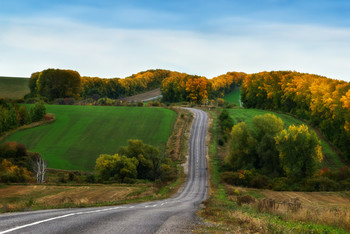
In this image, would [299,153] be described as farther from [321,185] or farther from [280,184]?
[280,184]

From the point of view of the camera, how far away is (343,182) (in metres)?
55.2

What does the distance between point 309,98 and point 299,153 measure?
1781 inches

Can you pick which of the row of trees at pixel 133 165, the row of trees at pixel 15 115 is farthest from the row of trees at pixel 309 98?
the row of trees at pixel 15 115

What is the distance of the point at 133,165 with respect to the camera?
195 ft

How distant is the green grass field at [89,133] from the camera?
72.8m

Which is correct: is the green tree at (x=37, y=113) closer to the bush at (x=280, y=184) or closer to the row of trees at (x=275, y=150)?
the row of trees at (x=275, y=150)

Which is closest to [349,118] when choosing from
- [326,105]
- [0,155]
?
[326,105]

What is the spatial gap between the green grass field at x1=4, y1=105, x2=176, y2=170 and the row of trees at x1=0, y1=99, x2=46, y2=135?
394cm

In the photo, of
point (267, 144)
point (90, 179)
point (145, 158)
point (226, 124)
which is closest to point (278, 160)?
point (267, 144)

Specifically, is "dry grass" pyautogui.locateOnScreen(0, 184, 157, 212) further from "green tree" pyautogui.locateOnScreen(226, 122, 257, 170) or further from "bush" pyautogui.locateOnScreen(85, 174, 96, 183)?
"green tree" pyautogui.locateOnScreen(226, 122, 257, 170)

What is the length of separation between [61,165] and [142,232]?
6047 centimetres

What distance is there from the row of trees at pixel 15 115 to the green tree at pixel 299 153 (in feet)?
242

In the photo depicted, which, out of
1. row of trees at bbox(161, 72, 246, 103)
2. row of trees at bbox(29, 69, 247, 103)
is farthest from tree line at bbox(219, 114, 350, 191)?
row of trees at bbox(29, 69, 247, 103)

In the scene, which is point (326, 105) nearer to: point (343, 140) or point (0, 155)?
point (343, 140)
